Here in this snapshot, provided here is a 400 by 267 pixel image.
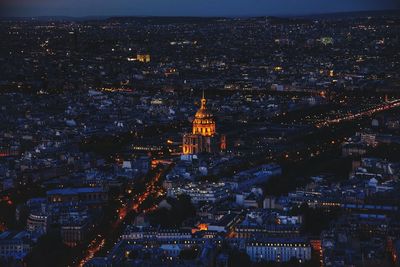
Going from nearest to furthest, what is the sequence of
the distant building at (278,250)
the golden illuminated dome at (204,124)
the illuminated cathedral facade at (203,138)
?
the distant building at (278,250), the illuminated cathedral facade at (203,138), the golden illuminated dome at (204,124)

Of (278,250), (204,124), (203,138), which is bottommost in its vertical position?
(203,138)

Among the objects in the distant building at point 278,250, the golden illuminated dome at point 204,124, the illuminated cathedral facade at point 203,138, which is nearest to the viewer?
the distant building at point 278,250

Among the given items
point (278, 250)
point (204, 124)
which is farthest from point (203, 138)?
point (278, 250)

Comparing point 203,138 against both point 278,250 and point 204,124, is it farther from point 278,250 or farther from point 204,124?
point 278,250

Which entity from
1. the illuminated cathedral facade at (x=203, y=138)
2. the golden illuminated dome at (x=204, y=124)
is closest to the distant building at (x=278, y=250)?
the illuminated cathedral facade at (x=203, y=138)

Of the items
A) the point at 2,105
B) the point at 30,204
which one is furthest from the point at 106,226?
the point at 2,105

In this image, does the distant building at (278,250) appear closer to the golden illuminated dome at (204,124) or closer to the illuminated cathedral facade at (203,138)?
the illuminated cathedral facade at (203,138)

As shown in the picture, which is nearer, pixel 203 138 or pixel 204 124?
pixel 203 138

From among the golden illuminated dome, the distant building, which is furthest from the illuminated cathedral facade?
the distant building

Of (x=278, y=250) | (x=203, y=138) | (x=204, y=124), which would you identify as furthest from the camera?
(x=204, y=124)
